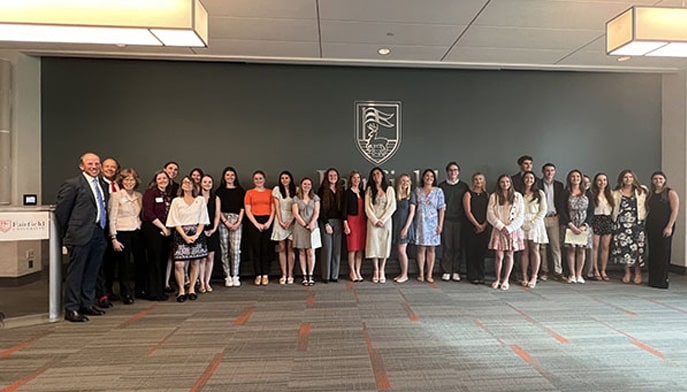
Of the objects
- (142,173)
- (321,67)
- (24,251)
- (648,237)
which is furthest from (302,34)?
(648,237)

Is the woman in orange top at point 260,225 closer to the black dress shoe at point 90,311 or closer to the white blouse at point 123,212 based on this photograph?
the white blouse at point 123,212

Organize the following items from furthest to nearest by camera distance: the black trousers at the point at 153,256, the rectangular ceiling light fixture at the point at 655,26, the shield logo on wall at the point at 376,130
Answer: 1. the shield logo on wall at the point at 376,130
2. the black trousers at the point at 153,256
3. the rectangular ceiling light fixture at the point at 655,26

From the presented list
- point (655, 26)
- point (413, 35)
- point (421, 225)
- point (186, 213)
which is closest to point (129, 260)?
point (186, 213)

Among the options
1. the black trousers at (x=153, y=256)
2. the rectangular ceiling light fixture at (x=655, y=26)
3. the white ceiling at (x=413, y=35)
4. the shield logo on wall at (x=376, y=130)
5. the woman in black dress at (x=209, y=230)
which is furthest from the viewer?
the shield logo on wall at (x=376, y=130)

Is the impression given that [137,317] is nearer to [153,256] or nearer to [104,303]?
[104,303]

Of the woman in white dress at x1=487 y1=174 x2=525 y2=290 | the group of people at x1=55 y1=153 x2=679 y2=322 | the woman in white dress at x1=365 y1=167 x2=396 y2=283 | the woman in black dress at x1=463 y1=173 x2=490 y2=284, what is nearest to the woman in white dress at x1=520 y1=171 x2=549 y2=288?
the group of people at x1=55 y1=153 x2=679 y2=322

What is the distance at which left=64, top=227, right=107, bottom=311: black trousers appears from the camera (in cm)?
426

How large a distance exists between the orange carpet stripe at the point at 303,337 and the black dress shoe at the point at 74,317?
234 centimetres

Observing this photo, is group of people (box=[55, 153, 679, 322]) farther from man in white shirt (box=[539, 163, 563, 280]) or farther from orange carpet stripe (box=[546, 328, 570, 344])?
orange carpet stripe (box=[546, 328, 570, 344])

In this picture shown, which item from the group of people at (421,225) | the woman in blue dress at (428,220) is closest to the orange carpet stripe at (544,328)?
the group of people at (421,225)

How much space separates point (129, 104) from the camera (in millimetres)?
6535

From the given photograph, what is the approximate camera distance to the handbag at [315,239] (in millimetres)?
5902

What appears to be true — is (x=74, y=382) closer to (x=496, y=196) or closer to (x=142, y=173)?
(x=142, y=173)

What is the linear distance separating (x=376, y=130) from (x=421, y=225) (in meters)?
1.86
